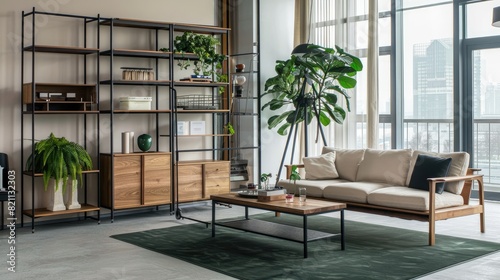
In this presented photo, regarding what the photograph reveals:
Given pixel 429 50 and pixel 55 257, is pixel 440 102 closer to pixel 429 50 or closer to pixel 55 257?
pixel 429 50

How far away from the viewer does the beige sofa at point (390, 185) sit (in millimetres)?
5383

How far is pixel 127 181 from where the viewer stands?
6.83 m

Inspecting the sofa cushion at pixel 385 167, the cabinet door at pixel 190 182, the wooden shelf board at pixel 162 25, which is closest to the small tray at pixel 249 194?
the sofa cushion at pixel 385 167

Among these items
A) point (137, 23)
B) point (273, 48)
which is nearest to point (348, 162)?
point (273, 48)

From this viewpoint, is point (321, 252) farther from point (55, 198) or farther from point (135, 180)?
point (55, 198)

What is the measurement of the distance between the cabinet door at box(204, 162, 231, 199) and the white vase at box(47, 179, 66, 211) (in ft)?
6.06

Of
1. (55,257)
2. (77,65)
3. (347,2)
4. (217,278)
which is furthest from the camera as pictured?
(347,2)

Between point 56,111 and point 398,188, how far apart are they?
3664 mm

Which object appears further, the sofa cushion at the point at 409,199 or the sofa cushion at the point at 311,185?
the sofa cushion at the point at 311,185

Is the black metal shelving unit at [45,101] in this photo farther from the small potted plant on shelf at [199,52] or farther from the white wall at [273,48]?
the white wall at [273,48]

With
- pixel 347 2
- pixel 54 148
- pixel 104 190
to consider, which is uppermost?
pixel 347 2

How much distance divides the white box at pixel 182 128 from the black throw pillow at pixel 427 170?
2917mm

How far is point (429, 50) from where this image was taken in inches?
320

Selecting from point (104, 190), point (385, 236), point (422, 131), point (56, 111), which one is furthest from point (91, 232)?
point (422, 131)
